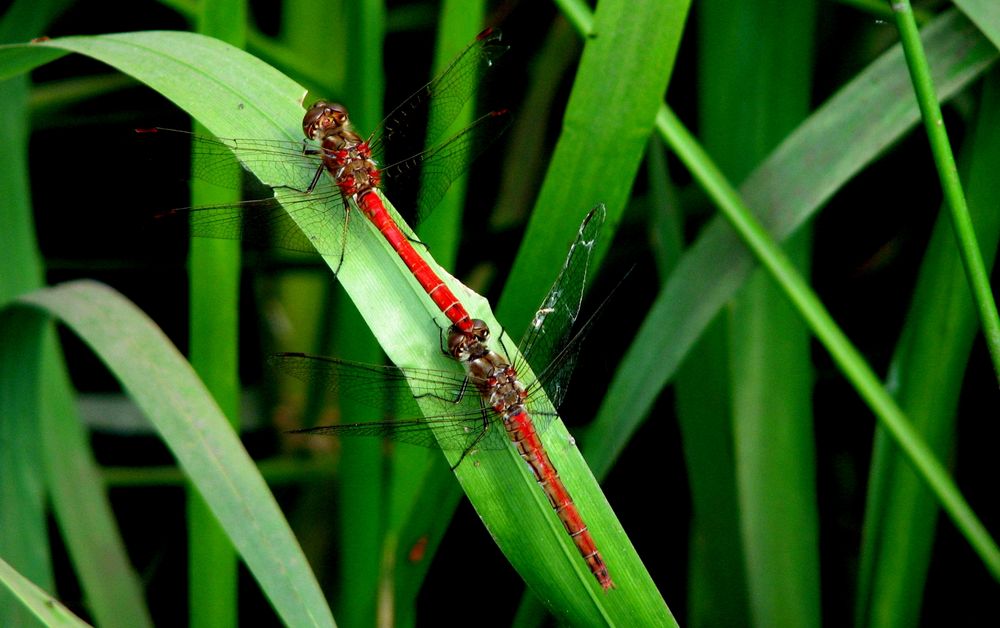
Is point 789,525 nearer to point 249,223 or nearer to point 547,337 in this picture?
point 547,337

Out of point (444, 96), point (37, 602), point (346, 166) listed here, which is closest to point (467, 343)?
point (346, 166)

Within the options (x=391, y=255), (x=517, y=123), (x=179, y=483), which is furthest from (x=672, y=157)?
(x=179, y=483)

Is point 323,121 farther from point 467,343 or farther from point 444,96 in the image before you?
point 467,343

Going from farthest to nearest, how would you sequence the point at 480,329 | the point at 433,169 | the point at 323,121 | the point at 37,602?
the point at 433,169, the point at 323,121, the point at 480,329, the point at 37,602

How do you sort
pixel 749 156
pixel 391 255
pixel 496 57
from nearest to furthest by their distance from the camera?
pixel 391 255 → pixel 496 57 → pixel 749 156

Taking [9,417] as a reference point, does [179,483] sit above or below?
above

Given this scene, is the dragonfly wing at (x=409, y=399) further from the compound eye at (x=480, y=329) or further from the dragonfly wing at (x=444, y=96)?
the dragonfly wing at (x=444, y=96)
